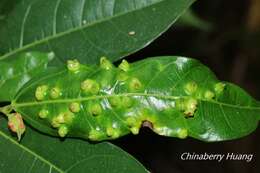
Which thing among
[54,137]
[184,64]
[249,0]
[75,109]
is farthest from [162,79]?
[249,0]

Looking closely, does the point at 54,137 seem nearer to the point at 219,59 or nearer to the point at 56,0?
the point at 56,0

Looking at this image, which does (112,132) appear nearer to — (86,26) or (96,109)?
(96,109)

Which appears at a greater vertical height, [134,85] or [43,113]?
[134,85]

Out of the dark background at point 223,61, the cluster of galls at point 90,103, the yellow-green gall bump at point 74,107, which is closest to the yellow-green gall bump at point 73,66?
the cluster of galls at point 90,103

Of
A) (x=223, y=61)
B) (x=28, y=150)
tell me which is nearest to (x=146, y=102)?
(x=28, y=150)

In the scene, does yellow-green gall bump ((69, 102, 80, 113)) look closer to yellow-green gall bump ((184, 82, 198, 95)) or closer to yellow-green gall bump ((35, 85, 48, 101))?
yellow-green gall bump ((35, 85, 48, 101))

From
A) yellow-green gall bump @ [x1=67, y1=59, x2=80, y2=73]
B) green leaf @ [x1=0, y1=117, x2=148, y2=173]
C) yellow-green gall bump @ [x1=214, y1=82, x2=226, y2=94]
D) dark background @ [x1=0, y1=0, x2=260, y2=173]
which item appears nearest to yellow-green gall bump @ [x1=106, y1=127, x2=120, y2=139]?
green leaf @ [x1=0, y1=117, x2=148, y2=173]
